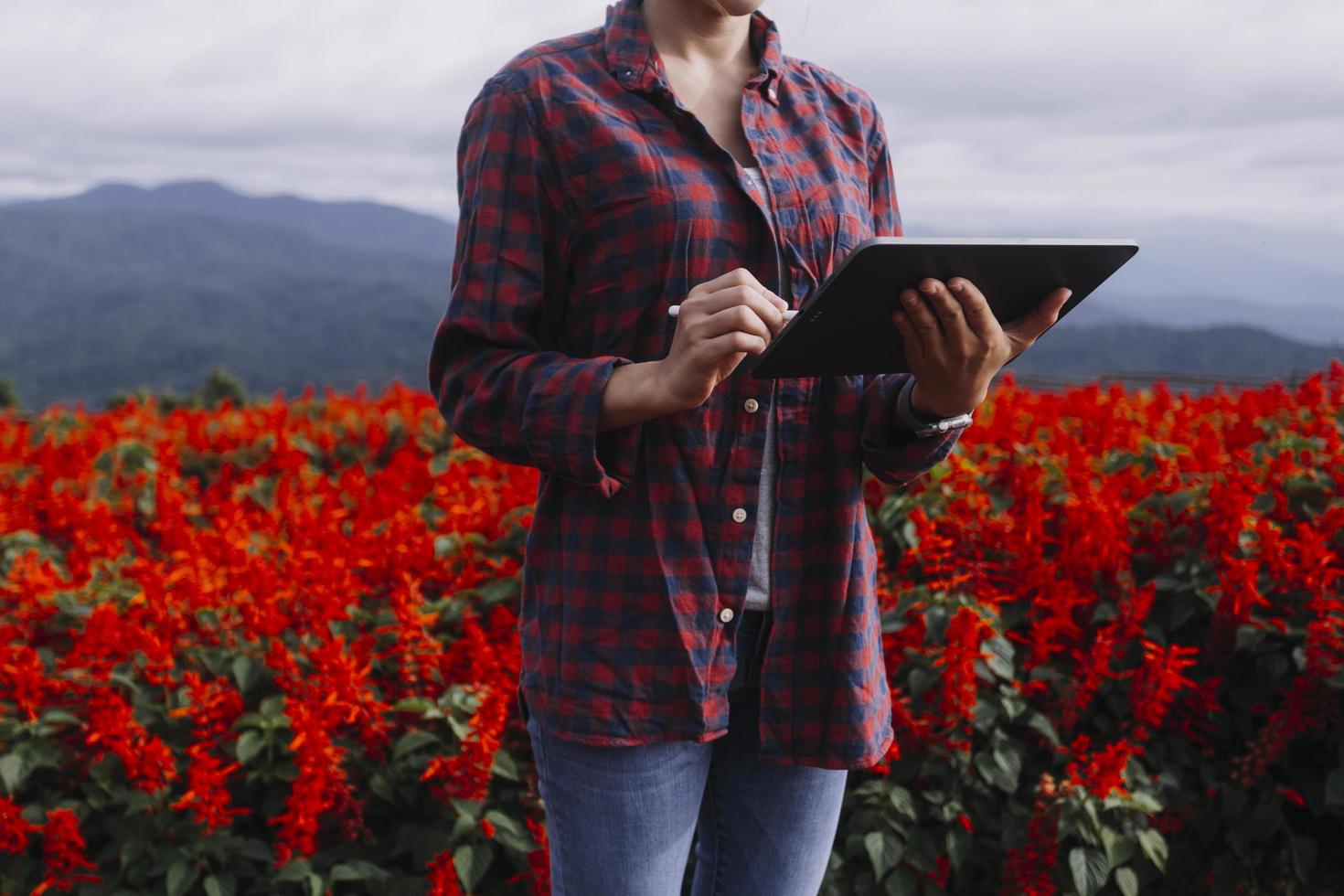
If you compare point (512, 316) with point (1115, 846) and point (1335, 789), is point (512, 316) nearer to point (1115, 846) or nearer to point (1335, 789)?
point (1115, 846)

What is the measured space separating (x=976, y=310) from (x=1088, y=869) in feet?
5.45

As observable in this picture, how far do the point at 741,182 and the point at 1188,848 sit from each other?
2.19 m

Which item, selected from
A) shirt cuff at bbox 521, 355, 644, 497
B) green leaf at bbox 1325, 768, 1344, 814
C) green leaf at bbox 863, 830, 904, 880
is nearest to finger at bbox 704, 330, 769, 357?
shirt cuff at bbox 521, 355, 644, 497

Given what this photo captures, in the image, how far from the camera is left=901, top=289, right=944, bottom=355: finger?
1.13 metres

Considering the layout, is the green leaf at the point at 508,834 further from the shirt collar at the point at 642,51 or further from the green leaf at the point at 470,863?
the shirt collar at the point at 642,51

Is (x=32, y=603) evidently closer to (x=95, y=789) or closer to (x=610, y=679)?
(x=95, y=789)

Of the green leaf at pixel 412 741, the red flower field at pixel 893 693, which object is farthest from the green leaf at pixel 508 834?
the green leaf at pixel 412 741

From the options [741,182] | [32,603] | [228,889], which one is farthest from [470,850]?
[741,182]

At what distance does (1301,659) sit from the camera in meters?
2.47

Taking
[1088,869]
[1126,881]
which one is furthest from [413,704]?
[1126,881]

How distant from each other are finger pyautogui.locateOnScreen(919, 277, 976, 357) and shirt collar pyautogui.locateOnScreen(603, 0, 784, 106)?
0.43 meters

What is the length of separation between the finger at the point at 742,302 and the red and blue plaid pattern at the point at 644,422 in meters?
0.16

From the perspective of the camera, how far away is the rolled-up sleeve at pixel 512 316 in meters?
1.23

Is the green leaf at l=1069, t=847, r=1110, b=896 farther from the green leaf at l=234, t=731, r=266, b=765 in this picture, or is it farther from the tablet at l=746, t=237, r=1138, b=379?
the green leaf at l=234, t=731, r=266, b=765
